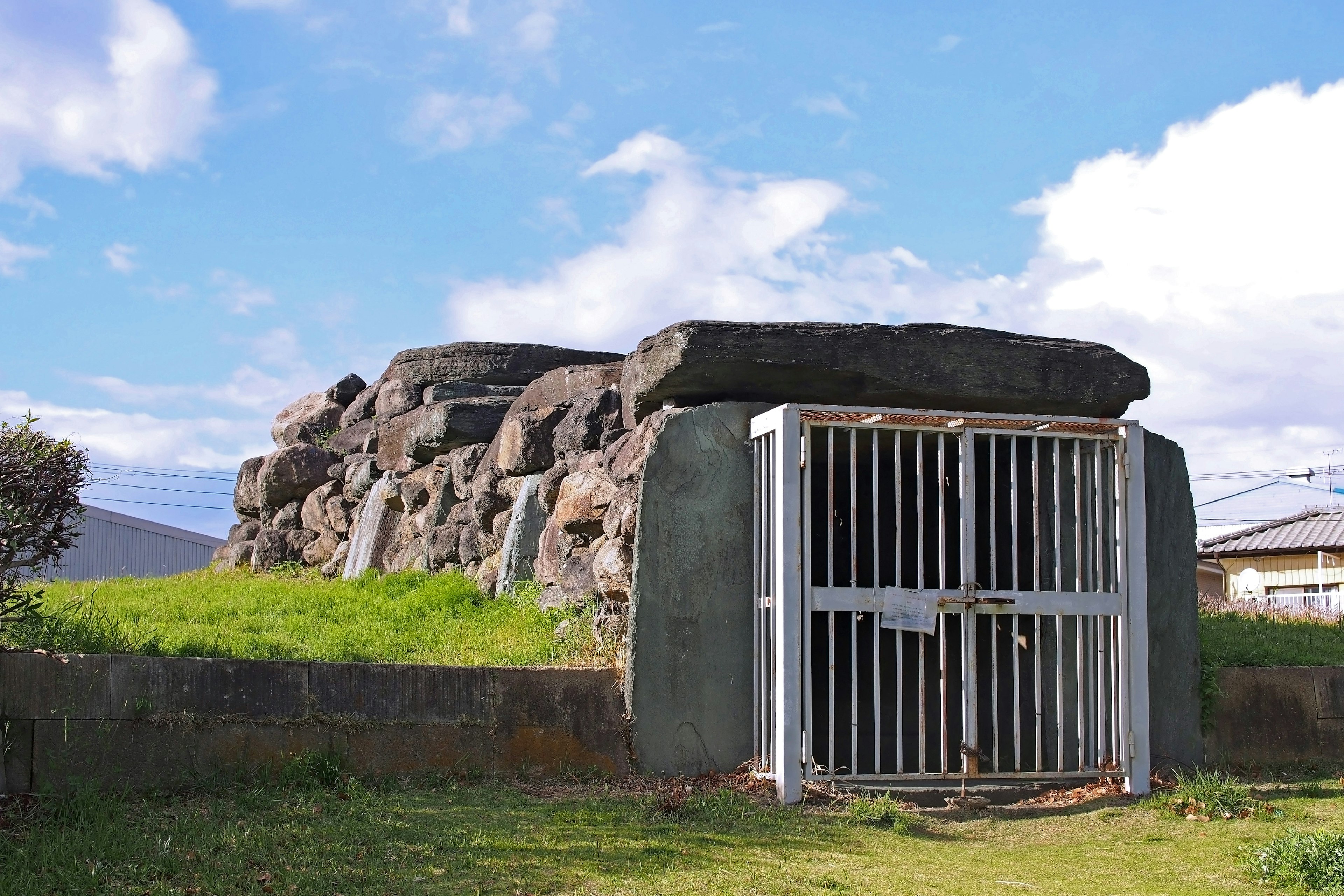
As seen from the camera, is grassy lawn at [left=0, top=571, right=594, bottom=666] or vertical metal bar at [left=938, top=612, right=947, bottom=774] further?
grassy lawn at [left=0, top=571, right=594, bottom=666]

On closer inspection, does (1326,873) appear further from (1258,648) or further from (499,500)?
(499,500)

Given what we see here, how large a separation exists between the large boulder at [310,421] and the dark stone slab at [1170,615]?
892 cm

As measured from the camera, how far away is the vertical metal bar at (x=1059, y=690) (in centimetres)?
721

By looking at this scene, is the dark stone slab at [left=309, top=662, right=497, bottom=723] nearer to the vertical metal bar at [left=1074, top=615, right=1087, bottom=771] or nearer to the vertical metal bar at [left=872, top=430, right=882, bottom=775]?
the vertical metal bar at [left=872, top=430, right=882, bottom=775]

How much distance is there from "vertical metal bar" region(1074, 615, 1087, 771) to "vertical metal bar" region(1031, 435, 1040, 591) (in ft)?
1.22

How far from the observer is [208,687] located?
654 cm

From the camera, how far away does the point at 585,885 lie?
16.4 feet

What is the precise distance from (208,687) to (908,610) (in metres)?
3.81

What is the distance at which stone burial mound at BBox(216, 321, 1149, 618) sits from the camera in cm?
756

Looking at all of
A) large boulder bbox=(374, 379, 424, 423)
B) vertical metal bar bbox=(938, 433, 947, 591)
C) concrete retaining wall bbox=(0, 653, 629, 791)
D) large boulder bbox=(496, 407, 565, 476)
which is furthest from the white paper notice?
large boulder bbox=(374, 379, 424, 423)

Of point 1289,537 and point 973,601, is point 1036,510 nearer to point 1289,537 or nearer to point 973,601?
point 973,601

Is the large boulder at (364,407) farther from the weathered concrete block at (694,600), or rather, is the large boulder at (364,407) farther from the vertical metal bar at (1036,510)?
the vertical metal bar at (1036,510)

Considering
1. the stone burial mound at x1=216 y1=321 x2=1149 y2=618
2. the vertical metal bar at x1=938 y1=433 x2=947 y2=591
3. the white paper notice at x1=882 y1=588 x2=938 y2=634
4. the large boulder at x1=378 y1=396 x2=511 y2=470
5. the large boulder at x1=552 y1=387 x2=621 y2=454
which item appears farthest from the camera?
the large boulder at x1=378 y1=396 x2=511 y2=470

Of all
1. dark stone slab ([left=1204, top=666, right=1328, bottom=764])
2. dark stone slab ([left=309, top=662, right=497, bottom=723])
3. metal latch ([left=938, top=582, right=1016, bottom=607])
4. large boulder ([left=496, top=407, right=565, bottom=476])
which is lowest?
dark stone slab ([left=1204, top=666, right=1328, bottom=764])
